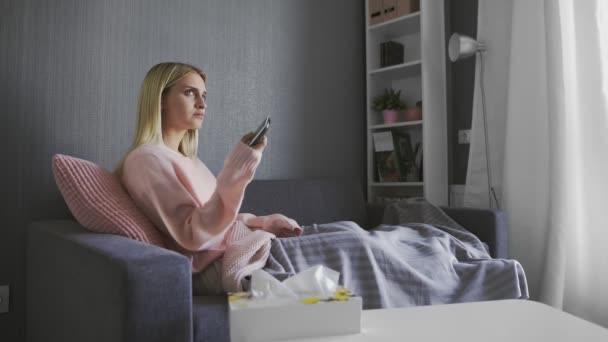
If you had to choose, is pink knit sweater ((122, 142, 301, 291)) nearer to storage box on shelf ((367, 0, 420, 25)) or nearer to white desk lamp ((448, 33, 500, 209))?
white desk lamp ((448, 33, 500, 209))

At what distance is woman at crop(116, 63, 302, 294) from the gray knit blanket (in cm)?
19

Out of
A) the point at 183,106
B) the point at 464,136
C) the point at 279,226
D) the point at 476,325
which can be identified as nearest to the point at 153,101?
the point at 183,106

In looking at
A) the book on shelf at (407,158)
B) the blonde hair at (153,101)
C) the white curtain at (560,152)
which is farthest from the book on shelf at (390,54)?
the blonde hair at (153,101)

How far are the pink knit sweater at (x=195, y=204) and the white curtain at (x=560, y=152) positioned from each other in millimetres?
1376

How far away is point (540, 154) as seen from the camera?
2297 mm

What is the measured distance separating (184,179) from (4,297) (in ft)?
3.27

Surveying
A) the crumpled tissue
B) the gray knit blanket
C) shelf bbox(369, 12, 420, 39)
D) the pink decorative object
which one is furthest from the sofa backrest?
the crumpled tissue

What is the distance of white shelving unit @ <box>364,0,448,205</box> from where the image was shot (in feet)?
8.87

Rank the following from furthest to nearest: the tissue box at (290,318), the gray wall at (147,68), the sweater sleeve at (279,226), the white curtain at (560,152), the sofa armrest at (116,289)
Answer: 1. the white curtain at (560,152)
2. the gray wall at (147,68)
3. the sweater sleeve at (279,226)
4. the sofa armrest at (116,289)
5. the tissue box at (290,318)

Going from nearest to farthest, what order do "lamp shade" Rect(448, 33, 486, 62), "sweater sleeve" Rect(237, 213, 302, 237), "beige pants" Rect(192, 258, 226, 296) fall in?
"beige pants" Rect(192, 258, 226, 296), "sweater sleeve" Rect(237, 213, 302, 237), "lamp shade" Rect(448, 33, 486, 62)

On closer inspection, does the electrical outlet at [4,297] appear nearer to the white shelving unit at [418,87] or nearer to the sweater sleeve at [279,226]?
the sweater sleeve at [279,226]

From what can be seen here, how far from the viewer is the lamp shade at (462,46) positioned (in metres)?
2.47

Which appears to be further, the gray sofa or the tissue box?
the gray sofa

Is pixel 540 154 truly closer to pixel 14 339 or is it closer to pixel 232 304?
pixel 232 304
